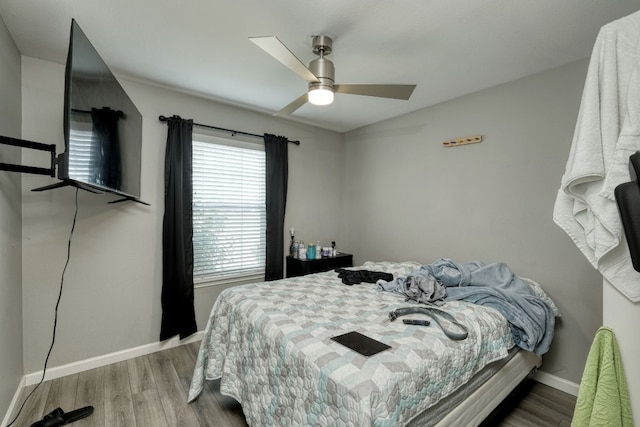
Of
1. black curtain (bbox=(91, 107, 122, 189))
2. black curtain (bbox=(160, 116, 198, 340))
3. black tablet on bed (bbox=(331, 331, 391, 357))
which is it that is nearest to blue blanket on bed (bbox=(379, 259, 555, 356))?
black tablet on bed (bbox=(331, 331, 391, 357))

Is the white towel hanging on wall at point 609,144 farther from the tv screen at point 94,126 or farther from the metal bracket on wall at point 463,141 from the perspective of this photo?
the metal bracket on wall at point 463,141

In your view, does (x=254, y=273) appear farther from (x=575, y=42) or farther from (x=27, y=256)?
(x=575, y=42)

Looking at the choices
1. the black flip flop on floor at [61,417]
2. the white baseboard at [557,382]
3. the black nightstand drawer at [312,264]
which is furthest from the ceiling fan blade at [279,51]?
the white baseboard at [557,382]

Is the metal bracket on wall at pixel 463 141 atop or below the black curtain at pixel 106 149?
atop

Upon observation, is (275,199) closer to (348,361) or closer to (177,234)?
(177,234)

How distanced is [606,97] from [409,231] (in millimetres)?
2623

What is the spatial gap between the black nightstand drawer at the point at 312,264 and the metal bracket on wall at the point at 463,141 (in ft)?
6.00

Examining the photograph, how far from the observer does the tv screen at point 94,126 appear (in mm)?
1316

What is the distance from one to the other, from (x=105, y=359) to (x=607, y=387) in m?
3.24

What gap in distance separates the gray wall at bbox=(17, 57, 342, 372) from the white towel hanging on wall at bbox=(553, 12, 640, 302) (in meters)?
2.99

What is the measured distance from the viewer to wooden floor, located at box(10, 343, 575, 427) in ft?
6.02

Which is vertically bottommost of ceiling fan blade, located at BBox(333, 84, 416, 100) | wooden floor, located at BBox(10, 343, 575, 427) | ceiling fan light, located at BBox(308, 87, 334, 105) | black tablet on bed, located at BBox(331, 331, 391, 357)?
wooden floor, located at BBox(10, 343, 575, 427)

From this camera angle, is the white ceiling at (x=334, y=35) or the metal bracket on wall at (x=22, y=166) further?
the white ceiling at (x=334, y=35)

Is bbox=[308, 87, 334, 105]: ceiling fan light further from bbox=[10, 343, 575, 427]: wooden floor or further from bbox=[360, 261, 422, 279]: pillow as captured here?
bbox=[10, 343, 575, 427]: wooden floor
